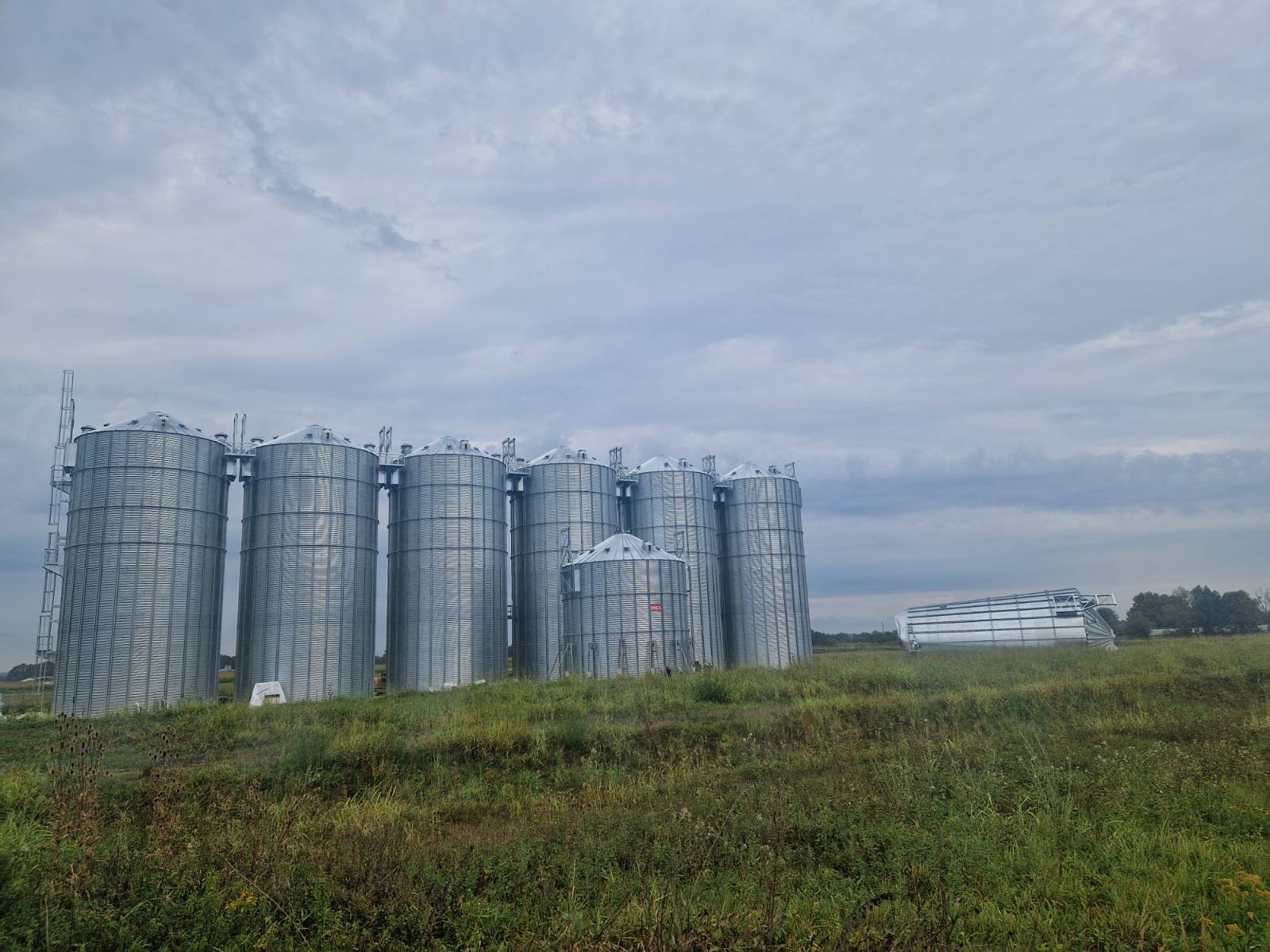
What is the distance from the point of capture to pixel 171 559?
26.3 meters

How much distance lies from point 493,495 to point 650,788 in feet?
74.8

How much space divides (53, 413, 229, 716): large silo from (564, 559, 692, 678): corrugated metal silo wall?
12.4 metres

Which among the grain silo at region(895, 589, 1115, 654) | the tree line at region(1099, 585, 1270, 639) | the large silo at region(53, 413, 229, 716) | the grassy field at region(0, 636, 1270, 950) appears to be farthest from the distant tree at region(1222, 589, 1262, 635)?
the large silo at region(53, 413, 229, 716)

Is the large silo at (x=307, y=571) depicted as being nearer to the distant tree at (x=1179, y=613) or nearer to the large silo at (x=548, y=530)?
the large silo at (x=548, y=530)

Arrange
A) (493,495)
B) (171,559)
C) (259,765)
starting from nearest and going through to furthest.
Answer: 1. (259,765)
2. (171,559)
3. (493,495)

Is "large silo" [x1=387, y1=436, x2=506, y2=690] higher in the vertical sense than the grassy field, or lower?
higher

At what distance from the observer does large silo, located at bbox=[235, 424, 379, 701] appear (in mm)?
27656

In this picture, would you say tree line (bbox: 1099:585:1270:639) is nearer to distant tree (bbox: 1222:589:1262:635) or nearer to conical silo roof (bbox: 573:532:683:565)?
distant tree (bbox: 1222:589:1262:635)

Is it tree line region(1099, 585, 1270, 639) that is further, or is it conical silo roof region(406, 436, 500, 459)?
tree line region(1099, 585, 1270, 639)

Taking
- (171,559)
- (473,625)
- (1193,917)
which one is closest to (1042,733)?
(1193,917)

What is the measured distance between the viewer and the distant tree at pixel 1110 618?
128ft

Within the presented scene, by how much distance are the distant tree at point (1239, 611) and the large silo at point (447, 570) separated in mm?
48283

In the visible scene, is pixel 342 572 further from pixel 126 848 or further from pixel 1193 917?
pixel 1193 917

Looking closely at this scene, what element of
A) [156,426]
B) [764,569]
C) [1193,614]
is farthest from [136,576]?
[1193,614]
